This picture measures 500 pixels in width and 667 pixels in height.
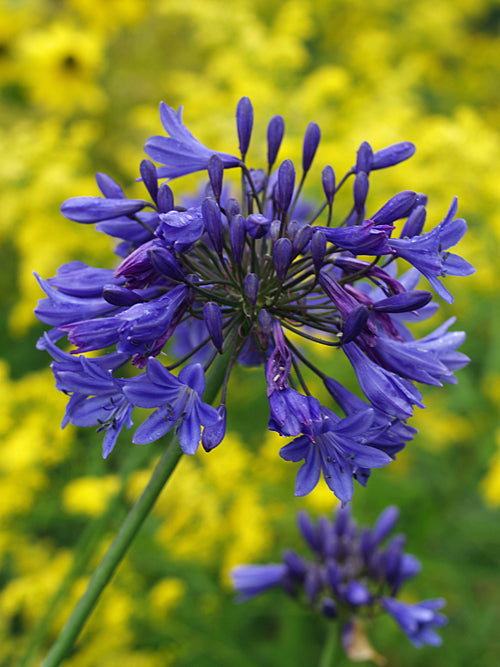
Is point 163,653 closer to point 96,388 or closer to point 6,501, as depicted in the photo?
point 6,501

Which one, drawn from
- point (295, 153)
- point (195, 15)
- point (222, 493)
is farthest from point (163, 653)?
point (195, 15)

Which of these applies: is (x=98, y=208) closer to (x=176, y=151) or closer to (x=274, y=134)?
(x=176, y=151)

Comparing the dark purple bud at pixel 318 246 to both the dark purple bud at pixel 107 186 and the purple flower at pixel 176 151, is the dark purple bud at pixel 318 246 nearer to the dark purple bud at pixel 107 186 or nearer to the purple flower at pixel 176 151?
the purple flower at pixel 176 151

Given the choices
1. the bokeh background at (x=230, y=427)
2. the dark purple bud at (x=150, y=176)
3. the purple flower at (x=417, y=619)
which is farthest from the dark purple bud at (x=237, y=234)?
the purple flower at (x=417, y=619)

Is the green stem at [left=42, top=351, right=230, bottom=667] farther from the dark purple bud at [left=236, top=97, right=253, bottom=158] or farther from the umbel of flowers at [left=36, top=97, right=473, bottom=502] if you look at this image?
the dark purple bud at [left=236, top=97, right=253, bottom=158]

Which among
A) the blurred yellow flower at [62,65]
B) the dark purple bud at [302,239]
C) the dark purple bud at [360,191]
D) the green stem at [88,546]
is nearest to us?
the dark purple bud at [302,239]

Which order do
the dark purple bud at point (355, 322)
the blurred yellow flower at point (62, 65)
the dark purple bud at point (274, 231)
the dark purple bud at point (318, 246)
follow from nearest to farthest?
the dark purple bud at point (355, 322), the dark purple bud at point (318, 246), the dark purple bud at point (274, 231), the blurred yellow flower at point (62, 65)
